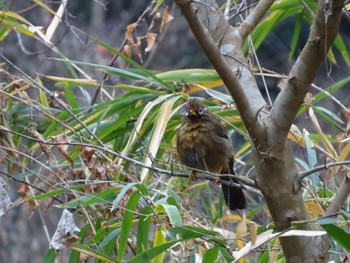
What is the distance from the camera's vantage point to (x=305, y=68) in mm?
2453

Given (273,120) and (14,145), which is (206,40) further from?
A: (14,145)

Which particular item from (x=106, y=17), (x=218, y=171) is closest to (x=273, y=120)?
(x=218, y=171)

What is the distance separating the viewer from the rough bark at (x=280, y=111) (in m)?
2.35

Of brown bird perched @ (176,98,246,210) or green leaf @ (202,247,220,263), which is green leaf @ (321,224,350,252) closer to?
green leaf @ (202,247,220,263)

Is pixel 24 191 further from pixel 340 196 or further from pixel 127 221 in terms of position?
pixel 340 196

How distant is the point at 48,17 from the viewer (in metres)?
7.58

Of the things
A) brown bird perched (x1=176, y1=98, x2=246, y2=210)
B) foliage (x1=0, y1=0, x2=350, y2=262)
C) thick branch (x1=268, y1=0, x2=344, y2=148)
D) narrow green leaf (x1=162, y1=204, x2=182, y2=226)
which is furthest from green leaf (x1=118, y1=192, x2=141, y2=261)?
brown bird perched (x1=176, y1=98, x2=246, y2=210)

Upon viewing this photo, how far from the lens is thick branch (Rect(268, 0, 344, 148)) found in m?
2.34

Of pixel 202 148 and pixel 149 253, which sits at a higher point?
pixel 202 148

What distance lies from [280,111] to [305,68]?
6.5 inches

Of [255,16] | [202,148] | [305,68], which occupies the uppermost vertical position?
[255,16]

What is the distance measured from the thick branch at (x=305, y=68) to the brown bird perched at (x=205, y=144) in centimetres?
123

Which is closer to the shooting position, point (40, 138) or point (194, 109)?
point (40, 138)

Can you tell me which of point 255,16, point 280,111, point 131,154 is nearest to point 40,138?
point 131,154
